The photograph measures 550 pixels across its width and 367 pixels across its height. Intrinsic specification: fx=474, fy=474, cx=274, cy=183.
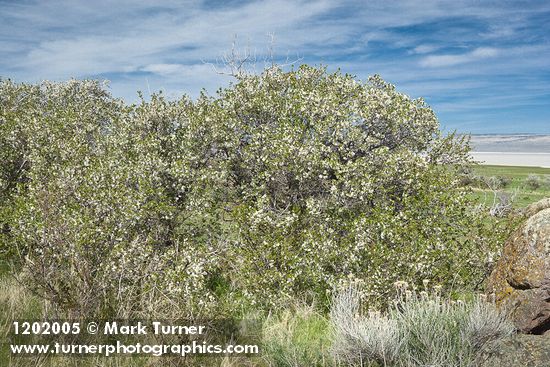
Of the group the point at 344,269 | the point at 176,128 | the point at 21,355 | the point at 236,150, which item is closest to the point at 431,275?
the point at 344,269

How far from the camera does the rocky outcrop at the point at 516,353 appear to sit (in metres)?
7.69

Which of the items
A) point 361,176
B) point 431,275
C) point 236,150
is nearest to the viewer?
point 431,275

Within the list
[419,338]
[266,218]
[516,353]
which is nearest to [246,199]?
[266,218]

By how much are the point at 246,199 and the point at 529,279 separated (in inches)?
350

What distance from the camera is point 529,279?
29.6 ft

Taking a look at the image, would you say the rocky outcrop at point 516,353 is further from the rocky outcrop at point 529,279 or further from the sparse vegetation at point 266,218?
the rocky outcrop at point 529,279

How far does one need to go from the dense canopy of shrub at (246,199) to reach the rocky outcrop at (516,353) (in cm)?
329

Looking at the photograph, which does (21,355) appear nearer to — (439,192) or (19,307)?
(19,307)

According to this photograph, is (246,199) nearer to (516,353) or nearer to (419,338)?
(419,338)

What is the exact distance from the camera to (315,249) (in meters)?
12.1

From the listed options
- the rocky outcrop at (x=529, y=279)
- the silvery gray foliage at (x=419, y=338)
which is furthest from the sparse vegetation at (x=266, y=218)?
the rocky outcrop at (x=529, y=279)

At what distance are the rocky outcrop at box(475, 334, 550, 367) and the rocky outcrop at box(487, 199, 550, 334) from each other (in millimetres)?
596

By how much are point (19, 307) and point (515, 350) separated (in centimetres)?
938

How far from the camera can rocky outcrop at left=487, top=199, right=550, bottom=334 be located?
885 centimetres
